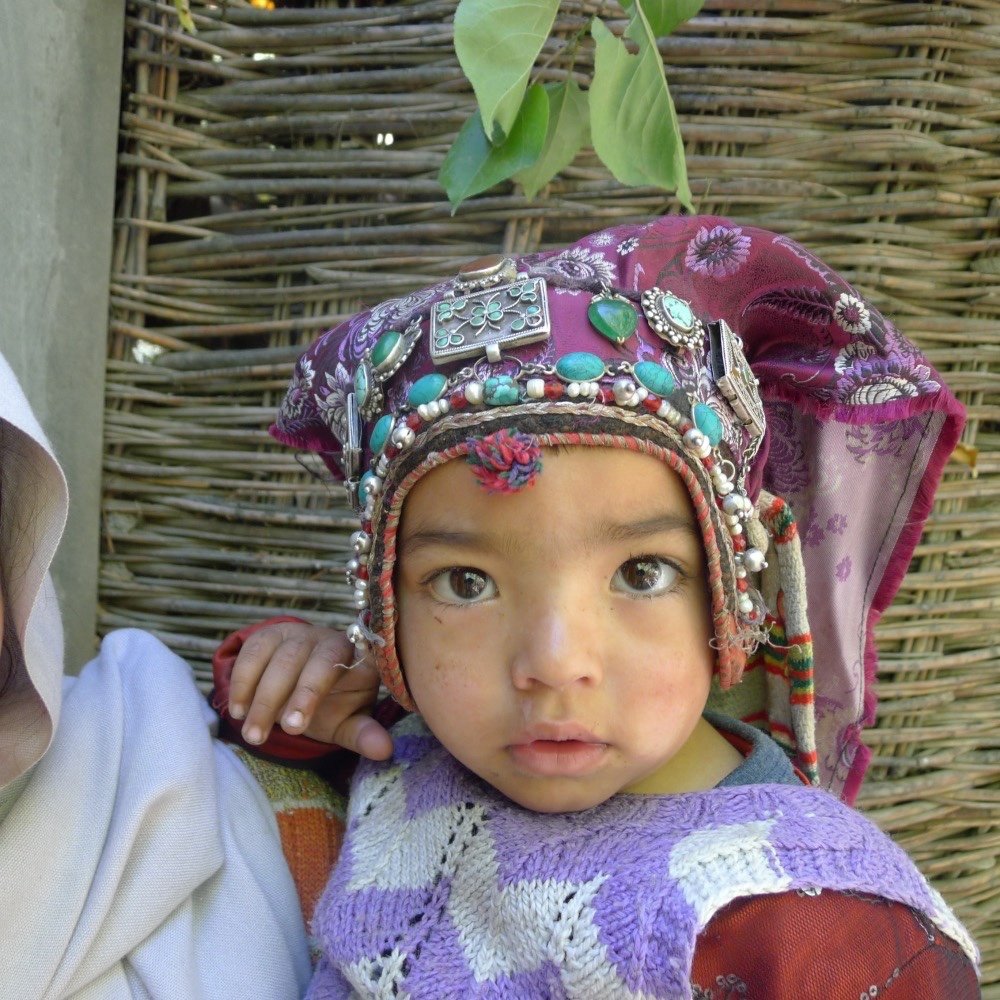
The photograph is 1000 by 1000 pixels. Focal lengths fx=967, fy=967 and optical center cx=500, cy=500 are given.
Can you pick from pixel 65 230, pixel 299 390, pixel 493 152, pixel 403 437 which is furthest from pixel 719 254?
pixel 65 230

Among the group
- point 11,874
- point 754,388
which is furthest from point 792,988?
point 11,874

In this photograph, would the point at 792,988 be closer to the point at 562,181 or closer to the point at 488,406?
the point at 488,406

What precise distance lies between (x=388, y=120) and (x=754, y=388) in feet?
2.84

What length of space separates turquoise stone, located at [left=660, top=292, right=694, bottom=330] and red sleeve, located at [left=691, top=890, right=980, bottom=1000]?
575 mm

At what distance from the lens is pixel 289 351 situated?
5.50 ft

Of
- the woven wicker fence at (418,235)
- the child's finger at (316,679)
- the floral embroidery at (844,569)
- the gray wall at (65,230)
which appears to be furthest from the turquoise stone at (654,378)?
the gray wall at (65,230)

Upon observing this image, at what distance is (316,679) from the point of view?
125 centimetres

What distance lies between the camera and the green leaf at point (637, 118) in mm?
1176

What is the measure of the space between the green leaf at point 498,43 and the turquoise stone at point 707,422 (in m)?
0.40

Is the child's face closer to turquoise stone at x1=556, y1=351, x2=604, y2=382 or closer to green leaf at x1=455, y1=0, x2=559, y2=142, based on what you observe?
turquoise stone at x1=556, y1=351, x2=604, y2=382

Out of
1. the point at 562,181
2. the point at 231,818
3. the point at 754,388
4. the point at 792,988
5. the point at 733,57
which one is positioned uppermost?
the point at 733,57

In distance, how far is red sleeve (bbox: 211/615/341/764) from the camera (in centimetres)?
131

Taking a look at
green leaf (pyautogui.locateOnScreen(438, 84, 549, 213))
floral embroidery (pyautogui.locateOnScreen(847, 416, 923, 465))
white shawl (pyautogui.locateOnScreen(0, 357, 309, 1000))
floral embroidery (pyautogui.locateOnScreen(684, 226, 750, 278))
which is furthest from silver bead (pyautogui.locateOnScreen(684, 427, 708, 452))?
white shawl (pyautogui.locateOnScreen(0, 357, 309, 1000))

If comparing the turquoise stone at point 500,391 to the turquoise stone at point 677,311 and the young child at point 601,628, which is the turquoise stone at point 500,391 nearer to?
the young child at point 601,628
